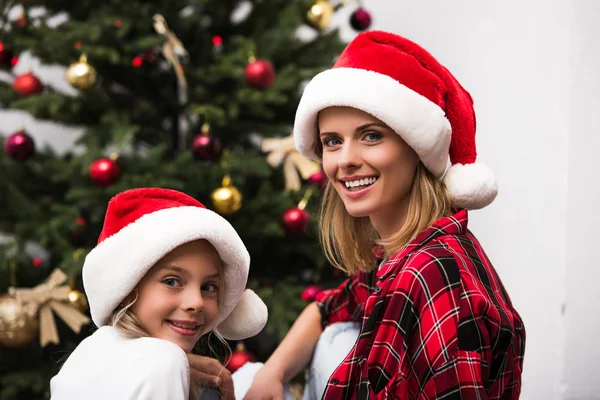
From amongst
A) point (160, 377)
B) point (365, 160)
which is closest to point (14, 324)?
point (160, 377)

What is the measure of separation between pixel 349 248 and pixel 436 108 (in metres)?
0.48

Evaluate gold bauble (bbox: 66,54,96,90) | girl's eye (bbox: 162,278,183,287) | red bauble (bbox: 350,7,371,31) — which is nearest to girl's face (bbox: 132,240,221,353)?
girl's eye (bbox: 162,278,183,287)

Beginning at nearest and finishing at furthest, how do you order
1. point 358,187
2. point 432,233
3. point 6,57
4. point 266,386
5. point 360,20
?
point 432,233, point 358,187, point 266,386, point 6,57, point 360,20

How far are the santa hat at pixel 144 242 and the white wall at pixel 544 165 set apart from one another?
4.16 ft

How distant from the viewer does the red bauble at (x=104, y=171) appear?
217 cm

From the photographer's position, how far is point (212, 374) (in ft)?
4.81

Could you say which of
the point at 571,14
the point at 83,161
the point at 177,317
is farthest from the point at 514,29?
the point at 177,317

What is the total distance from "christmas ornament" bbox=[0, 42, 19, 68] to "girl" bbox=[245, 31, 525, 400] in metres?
1.34

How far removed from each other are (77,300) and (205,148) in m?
0.66

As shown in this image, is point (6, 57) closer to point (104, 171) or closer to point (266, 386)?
point (104, 171)

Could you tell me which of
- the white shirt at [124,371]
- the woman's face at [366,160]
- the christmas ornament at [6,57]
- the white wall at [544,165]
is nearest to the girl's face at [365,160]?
the woman's face at [366,160]

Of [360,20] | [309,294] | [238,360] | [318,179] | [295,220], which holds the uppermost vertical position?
[360,20]

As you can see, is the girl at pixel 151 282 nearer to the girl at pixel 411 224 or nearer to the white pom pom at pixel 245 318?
the white pom pom at pixel 245 318

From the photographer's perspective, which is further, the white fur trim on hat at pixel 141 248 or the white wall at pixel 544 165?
the white wall at pixel 544 165
